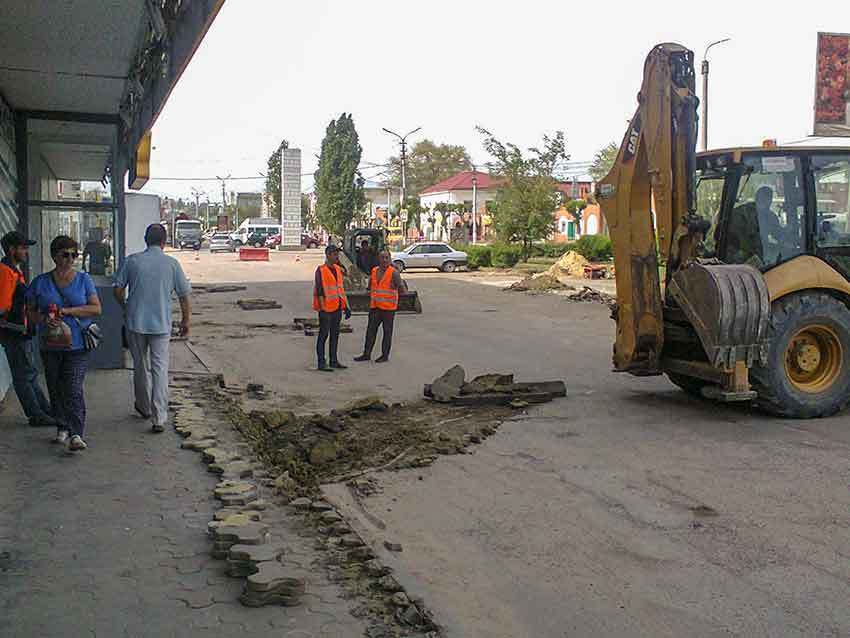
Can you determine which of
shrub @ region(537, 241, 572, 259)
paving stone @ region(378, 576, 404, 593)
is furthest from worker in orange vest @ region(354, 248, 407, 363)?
shrub @ region(537, 241, 572, 259)

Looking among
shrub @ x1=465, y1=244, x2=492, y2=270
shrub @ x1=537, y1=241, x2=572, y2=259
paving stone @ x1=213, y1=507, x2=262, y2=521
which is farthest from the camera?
shrub @ x1=537, y1=241, x2=572, y2=259

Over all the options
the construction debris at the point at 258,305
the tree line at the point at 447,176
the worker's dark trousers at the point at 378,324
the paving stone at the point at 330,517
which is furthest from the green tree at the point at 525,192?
the paving stone at the point at 330,517

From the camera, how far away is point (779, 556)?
5.37m

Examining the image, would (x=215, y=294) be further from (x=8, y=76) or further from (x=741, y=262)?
(x=741, y=262)

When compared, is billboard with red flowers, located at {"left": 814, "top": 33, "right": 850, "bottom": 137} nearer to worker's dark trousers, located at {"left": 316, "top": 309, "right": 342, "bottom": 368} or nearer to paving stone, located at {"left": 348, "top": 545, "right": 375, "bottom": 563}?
worker's dark trousers, located at {"left": 316, "top": 309, "right": 342, "bottom": 368}

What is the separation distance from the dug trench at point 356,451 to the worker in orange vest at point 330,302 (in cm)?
196

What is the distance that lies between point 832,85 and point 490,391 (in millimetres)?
32293

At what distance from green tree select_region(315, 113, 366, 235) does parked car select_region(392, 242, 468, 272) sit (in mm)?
38305

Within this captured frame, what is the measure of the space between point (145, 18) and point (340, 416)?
412cm

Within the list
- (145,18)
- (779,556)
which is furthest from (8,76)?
(779,556)

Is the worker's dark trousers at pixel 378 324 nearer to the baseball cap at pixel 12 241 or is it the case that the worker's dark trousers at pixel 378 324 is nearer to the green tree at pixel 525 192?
the baseball cap at pixel 12 241

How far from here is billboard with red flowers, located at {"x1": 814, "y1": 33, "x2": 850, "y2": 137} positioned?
3650 centimetres

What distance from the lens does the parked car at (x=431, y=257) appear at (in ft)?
144

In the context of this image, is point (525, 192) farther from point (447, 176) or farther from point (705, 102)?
point (447, 176)
